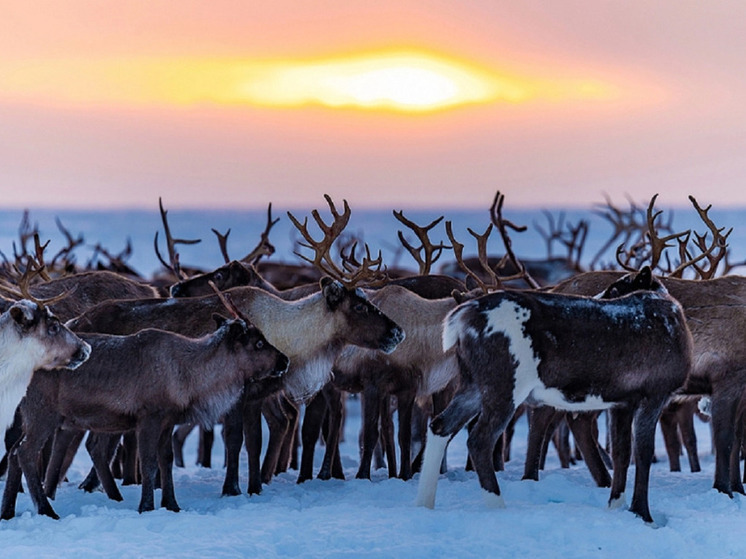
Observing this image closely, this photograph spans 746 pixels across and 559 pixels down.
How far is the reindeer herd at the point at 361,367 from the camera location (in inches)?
271

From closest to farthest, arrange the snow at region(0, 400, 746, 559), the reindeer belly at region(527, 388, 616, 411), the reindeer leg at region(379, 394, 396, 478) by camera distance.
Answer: the snow at region(0, 400, 746, 559)
the reindeer belly at region(527, 388, 616, 411)
the reindeer leg at region(379, 394, 396, 478)

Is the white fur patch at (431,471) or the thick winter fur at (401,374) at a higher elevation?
the thick winter fur at (401,374)

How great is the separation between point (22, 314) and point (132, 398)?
2.69 feet

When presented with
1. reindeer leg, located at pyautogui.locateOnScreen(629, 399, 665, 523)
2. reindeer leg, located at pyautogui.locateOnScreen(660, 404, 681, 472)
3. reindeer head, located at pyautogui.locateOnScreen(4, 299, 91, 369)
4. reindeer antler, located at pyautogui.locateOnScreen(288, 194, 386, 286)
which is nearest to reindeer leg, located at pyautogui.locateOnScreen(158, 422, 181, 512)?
reindeer head, located at pyautogui.locateOnScreen(4, 299, 91, 369)

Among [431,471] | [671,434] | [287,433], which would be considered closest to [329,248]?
[287,433]

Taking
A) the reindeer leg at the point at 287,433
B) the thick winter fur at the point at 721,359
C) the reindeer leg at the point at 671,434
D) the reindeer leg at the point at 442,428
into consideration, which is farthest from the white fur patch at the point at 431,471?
the reindeer leg at the point at 671,434

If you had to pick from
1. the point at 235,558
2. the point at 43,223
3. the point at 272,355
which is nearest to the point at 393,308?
the point at 272,355

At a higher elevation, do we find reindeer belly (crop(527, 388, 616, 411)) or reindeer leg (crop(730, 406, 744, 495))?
reindeer belly (crop(527, 388, 616, 411))

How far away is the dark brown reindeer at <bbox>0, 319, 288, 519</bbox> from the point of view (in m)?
7.21

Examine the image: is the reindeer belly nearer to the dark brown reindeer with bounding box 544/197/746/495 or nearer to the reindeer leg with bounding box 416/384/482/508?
the reindeer leg with bounding box 416/384/482/508

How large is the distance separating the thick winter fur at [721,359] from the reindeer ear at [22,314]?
432 centimetres

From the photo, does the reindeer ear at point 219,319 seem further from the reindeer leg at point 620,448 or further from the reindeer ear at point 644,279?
the reindeer ear at point 644,279

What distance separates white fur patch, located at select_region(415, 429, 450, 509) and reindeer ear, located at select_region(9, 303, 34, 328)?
244cm

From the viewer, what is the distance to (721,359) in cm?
827
